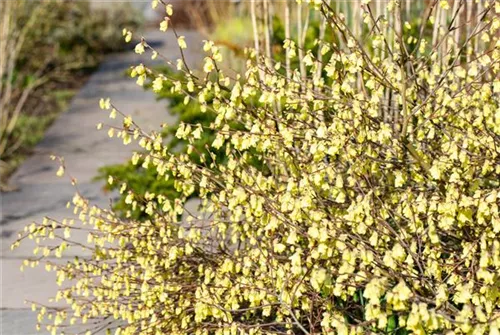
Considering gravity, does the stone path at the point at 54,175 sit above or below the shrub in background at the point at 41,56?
below

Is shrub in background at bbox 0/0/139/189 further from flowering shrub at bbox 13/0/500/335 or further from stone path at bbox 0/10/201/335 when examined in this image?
flowering shrub at bbox 13/0/500/335

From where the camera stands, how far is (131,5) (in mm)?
18922

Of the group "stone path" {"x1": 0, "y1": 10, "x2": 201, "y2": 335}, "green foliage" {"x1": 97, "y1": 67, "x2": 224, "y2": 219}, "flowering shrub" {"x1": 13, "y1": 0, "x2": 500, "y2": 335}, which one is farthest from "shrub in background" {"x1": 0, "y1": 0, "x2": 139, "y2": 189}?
"flowering shrub" {"x1": 13, "y1": 0, "x2": 500, "y2": 335}

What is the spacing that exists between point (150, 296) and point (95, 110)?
7739 mm

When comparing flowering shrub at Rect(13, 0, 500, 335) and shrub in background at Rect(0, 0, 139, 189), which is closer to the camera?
flowering shrub at Rect(13, 0, 500, 335)

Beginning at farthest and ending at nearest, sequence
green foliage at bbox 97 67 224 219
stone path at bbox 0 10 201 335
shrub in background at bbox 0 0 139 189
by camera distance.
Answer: shrub in background at bbox 0 0 139 189 < green foliage at bbox 97 67 224 219 < stone path at bbox 0 10 201 335

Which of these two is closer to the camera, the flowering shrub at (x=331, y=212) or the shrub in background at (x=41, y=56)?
the flowering shrub at (x=331, y=212)

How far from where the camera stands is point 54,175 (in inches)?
319

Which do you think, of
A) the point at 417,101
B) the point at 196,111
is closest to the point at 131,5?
the point at 196,111

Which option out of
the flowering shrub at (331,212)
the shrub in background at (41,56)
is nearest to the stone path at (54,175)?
the shrub in background at (41,56)

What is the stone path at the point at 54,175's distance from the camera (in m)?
5.12

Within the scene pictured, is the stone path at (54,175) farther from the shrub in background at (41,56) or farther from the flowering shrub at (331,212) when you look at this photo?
the flowering shrub at (331,212)

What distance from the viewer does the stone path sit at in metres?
5.12

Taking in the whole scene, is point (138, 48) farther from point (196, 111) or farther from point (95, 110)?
point (95, 110)
